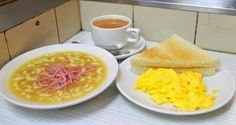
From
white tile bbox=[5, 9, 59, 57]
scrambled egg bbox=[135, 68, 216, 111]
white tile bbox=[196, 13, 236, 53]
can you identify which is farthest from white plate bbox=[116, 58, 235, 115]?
white tile bbox=[5, 9, 59, 57]

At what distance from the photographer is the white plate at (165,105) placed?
1.70 feet

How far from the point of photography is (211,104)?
524mm

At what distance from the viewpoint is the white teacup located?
698 mm

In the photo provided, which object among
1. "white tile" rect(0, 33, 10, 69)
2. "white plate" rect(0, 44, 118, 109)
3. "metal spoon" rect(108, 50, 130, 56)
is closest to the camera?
"white plate" rect(0, 44, 118, 109)

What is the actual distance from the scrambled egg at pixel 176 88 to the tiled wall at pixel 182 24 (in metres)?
0.19

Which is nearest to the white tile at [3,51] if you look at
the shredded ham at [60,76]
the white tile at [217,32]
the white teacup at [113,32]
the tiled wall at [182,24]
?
the shredded ham at [60,76]

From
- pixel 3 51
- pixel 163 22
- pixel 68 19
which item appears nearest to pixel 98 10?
pixel 68 19

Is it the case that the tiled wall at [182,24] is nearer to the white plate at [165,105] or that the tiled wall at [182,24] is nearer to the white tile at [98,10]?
the white tile at [98,10]

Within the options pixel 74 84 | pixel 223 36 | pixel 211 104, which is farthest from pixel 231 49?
pixel 74 84

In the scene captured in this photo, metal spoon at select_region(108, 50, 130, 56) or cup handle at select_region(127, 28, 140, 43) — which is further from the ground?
cup handle at select_region(127, 28, 140, 43)

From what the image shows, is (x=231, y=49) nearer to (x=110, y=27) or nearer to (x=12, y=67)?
(x=110, y=27)

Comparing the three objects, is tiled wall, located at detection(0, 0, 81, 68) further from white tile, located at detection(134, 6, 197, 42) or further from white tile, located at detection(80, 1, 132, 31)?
white tile, located at detection(134, 6, 197, 42)

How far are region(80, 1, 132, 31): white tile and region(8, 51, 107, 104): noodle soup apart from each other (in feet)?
0.70

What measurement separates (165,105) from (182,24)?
0.31 metres
